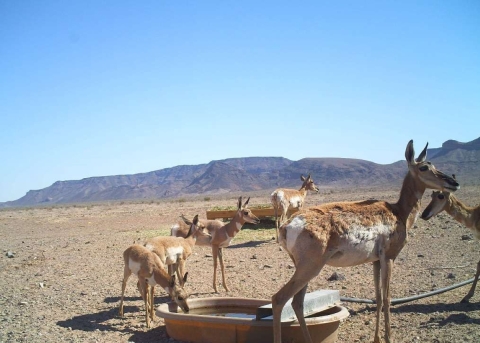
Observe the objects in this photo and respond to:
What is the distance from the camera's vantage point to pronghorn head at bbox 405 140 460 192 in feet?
24.8

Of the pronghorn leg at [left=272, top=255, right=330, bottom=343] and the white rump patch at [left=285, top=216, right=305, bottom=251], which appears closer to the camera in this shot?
the pronghorn leg at [left=272, top=255, right=330, bottom=343]

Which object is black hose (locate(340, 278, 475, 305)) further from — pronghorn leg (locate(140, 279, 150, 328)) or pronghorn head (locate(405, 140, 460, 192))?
pronghorn leg (locate(140, 279, 150, 328))

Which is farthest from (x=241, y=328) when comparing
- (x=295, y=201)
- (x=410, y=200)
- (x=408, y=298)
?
(x=295, y=201)

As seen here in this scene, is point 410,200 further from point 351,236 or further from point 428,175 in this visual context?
point 351,236

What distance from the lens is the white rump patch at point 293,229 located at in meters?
6.49

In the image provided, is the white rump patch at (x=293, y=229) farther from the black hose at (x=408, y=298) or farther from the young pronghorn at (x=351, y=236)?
the black hose at (x=408, y=298)

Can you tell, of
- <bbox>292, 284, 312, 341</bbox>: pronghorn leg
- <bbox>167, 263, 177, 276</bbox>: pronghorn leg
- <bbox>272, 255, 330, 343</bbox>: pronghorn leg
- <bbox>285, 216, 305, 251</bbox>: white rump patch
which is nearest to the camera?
<bbox>272, 255, 330, 343</bbox>: pronghorn leg

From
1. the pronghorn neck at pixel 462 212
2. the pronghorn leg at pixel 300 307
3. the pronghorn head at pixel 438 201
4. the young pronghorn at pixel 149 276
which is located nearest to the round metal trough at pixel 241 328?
the pronghorn leg at pixel 300 307

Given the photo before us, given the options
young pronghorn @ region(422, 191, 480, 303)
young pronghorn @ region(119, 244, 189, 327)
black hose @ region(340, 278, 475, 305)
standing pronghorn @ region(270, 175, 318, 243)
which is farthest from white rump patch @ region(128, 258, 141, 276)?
standing pronghorn @ region(270, 175, 318, 243)

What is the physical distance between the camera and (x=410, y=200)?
7.65 metres

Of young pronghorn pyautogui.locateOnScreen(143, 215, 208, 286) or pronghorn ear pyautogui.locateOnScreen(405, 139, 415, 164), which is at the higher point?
pronghorn ear pyautogui.locateOnScreen(405, 139, 415, 164)

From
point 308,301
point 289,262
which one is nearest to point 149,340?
point 308,301

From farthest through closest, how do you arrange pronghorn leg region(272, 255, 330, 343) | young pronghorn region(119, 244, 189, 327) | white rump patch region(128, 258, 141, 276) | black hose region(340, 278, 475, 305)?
1. white rump patch region(128, 258, 141, 276)
2. black hose region(340, 278, 475, 305)
3. young pronghorn region(119, 244, 189, 327)
4. pronghorn leg region(272, 255, 330, 343)

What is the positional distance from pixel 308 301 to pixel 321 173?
159m
